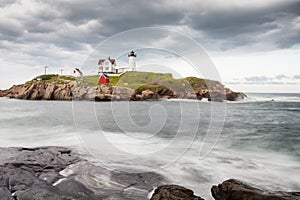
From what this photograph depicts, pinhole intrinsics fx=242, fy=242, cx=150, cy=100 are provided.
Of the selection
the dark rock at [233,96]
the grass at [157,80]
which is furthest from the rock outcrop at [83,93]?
the grass at [157,80]

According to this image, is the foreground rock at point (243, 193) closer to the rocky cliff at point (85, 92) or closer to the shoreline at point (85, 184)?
the shoreline at point (85, 184)

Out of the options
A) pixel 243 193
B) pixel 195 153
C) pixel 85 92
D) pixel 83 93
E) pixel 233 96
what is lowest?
pixel 195 153

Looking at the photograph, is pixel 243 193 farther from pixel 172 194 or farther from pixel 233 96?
pixel 233 96

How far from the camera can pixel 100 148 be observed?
433 inches

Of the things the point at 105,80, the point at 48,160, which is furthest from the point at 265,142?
the point at 105,80

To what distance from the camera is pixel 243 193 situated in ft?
16.7

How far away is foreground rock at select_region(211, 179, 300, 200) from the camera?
16.0ft

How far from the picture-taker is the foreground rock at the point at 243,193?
4.89 meters

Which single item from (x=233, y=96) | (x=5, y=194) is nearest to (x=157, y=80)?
(x=5, y=194)

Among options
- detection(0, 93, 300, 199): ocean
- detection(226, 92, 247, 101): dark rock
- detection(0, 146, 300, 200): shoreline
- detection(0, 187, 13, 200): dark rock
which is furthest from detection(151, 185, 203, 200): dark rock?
detection(226, 92, 247, 101): dark rock

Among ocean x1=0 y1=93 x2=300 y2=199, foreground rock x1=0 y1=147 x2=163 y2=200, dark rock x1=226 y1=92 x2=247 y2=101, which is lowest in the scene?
ocean x1=0 y1=93 x2=300 y2=199

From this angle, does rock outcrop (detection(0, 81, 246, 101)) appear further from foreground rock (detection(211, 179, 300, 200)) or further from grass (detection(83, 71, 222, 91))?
foreground rock (detection(211, 179, 300, 200))

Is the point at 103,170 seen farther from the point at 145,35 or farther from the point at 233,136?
the point at 233,136

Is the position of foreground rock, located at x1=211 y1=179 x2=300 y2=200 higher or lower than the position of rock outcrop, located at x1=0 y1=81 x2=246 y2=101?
lower
